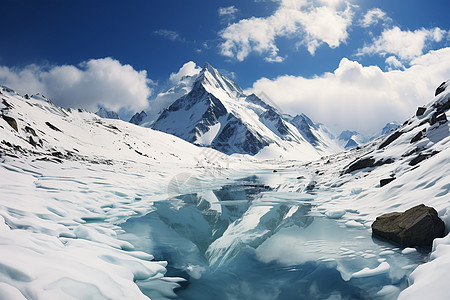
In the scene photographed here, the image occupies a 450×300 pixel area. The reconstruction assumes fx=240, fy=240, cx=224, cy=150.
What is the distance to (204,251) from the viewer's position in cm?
977

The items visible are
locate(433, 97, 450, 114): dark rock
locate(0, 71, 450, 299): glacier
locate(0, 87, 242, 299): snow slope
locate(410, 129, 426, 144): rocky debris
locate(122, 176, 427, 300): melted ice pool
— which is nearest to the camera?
locate(0, 87, 242, 299): snow slope

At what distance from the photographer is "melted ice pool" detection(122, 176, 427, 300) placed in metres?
6.64

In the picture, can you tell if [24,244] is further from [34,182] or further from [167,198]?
[167,198]

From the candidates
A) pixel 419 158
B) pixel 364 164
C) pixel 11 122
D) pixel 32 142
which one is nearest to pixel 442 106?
pixel 364 164

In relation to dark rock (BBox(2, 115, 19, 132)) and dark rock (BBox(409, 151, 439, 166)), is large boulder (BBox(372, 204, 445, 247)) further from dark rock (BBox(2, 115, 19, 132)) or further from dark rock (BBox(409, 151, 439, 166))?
dark rock (BBox(2, 115, 19, 132))

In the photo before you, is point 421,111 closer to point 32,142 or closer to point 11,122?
point 32,142

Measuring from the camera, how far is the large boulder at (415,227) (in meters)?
7.59

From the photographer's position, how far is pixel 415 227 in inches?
309

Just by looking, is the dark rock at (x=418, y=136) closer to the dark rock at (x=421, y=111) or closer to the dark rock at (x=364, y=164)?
the dark rock at (x=364, y=164)

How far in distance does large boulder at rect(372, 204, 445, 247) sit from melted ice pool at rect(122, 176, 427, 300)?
44 centimetres

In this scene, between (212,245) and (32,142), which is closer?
(212,245)

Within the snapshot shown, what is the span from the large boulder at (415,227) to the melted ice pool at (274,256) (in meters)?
0.44

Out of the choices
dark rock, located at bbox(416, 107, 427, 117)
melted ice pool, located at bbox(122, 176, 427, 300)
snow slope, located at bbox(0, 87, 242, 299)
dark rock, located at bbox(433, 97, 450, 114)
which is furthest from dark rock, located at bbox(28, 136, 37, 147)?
dark rock, located at bbox(416, 107, 427, 117)

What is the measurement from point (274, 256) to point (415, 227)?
474 centimetres
